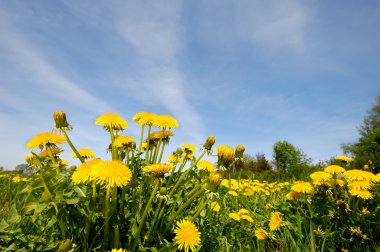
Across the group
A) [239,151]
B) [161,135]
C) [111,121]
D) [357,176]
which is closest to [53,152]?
[111,121]

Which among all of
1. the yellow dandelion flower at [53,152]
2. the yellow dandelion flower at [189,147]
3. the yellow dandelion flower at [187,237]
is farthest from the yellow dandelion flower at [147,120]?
the yellow dandelion flower at [187,237]

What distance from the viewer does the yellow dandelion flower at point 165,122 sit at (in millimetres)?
2223

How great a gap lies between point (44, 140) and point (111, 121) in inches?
18.7

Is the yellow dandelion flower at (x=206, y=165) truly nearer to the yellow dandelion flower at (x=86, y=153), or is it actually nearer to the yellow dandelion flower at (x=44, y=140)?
the yellow dandelion flower at (x=86, y=153)

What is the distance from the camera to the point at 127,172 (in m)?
1.63

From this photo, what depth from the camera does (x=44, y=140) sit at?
208 centimetres

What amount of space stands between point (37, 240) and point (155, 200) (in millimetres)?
761

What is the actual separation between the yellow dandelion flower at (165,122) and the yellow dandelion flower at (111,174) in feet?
2.11

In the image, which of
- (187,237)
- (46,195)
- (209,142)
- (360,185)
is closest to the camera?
(46,195)

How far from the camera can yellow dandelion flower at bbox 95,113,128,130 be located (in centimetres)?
213

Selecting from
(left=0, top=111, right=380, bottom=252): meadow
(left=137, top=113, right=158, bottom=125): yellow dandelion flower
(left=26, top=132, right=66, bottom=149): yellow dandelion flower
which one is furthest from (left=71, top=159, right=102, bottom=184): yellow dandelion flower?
(left=137, top=113, right=158, bottom=125): yellow dandelion flower

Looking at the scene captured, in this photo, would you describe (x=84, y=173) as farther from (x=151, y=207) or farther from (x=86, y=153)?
(x=86, y=153)

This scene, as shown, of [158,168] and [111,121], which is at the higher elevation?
[111,121]

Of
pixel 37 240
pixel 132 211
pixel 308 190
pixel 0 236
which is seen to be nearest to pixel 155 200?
pixel 132 211
